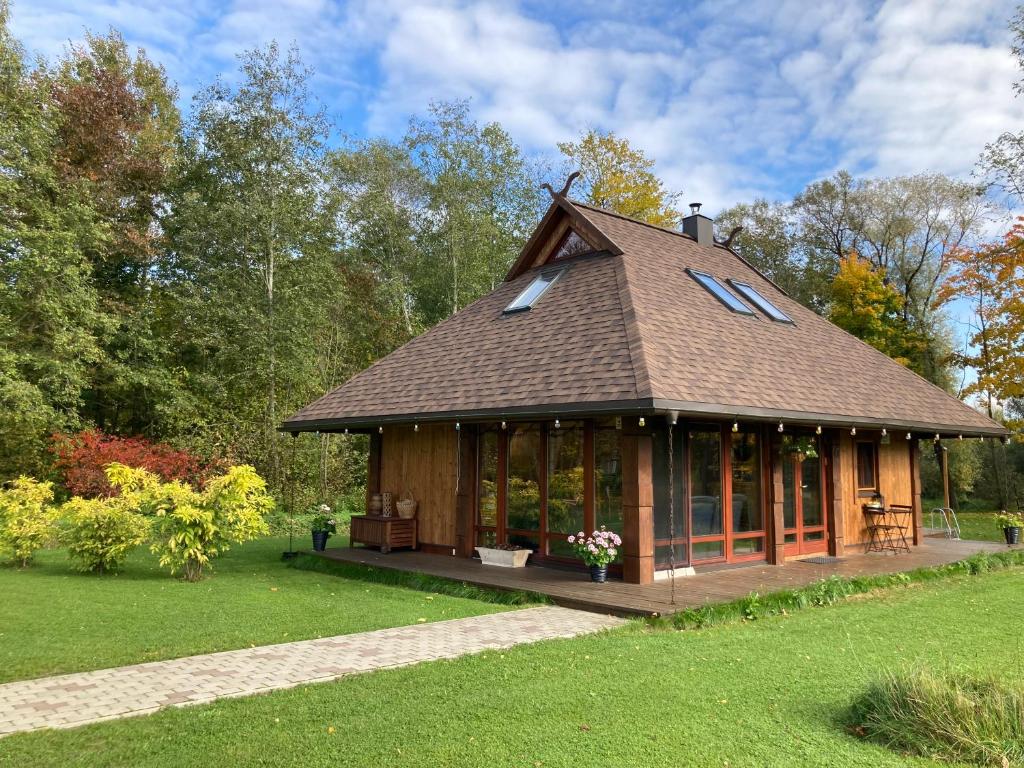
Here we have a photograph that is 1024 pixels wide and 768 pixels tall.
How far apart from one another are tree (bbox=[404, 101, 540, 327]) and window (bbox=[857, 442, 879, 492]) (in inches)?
580

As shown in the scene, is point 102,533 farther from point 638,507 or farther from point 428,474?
point 638,507

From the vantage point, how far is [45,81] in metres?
20.0

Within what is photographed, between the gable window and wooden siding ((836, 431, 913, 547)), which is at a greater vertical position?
the gable window

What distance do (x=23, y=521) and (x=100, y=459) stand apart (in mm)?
6339

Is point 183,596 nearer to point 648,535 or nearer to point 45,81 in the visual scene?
point 648,535

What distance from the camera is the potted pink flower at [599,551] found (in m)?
8.75

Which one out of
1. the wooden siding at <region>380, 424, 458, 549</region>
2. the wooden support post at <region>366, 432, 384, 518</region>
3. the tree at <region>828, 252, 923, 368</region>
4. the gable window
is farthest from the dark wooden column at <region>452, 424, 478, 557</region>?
the tree at <region>828, 252, 923, 368</region>

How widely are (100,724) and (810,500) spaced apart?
34.8 feet

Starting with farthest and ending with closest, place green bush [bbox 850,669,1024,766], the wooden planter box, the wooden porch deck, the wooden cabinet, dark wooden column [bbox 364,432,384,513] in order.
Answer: dark wooden column [bbox 364,432,384,513] → the wooden cabinet → the wooden planter box → the wooden porch deck → green bush [bbox 850,669,1024,766]

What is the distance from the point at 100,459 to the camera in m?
16.4

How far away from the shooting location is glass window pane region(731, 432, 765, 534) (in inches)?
414

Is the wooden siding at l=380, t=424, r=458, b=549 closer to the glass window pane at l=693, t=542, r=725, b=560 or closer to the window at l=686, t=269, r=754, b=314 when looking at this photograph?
the glass window pane at l=693, t=542, r=725, b=560

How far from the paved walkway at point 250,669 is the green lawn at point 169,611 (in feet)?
1.19

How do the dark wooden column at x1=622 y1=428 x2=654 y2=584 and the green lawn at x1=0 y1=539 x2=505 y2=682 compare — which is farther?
the dark wooden column at x1=622 y1=428 x2=654 y2=584
